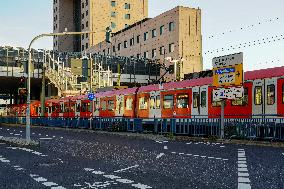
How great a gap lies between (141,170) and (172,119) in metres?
14.1

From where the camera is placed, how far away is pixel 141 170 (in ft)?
33.2

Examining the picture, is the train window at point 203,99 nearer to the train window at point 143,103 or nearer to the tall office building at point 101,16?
the train window at point 143,103

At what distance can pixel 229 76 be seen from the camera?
1986 centimetres

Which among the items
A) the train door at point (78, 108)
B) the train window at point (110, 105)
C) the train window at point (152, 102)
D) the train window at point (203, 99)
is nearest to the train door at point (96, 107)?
the train window at point (110, 105)

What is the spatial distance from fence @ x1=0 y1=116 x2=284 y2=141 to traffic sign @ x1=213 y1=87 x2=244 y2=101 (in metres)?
1.18

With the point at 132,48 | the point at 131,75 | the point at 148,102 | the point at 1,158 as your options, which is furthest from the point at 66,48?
the point at 1,158

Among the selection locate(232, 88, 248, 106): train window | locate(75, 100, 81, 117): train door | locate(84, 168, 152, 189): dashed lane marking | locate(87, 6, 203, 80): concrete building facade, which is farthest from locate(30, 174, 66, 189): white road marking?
locate(87, 6, 203, 80): concrete building facade

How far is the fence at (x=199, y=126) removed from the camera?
718 inches

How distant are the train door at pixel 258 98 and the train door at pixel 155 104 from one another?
27.7ft

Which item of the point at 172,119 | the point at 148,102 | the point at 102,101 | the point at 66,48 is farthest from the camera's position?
the point at 66,48

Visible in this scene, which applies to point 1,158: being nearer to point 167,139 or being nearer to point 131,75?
point 167,139

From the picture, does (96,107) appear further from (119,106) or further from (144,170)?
(144,170)

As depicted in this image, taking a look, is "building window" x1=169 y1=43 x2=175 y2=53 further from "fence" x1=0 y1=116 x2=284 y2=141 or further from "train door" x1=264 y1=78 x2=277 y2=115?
"train door" x1=264 y1=78 x2=277 y2=115

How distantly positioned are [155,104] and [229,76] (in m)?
9.41
